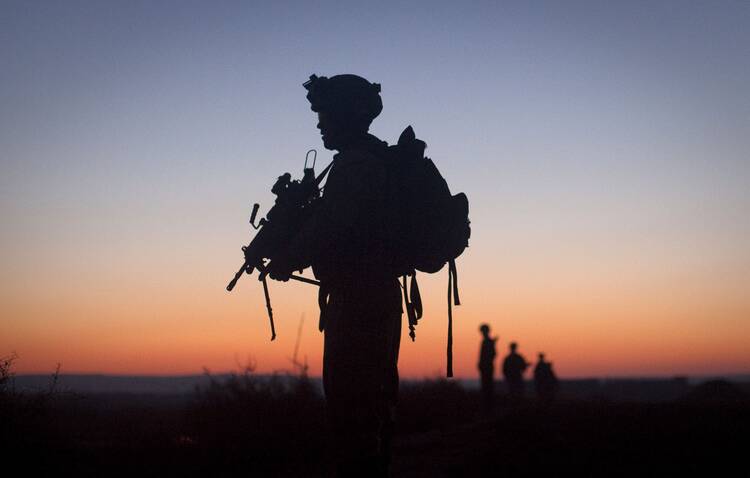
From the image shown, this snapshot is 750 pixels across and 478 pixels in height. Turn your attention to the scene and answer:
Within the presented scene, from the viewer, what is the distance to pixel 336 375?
3990 mm

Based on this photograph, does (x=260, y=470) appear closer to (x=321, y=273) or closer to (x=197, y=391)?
(x=197, y=391)

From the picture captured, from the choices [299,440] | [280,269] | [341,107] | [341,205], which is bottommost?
[299,440]

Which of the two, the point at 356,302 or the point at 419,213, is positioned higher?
the point at 419,213

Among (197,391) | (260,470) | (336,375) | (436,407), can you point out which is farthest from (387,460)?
(436,407)

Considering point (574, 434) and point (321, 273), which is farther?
point (574, 434)

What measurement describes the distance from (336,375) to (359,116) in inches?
62.0

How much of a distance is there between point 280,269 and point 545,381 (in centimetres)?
2106

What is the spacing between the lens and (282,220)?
14.6 feet

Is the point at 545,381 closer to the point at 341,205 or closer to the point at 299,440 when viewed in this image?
the point at 299,440

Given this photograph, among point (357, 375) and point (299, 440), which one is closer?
point (357, 375)

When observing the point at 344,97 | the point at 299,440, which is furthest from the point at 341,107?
the point at 299,440

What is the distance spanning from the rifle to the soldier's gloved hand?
0.05 metres

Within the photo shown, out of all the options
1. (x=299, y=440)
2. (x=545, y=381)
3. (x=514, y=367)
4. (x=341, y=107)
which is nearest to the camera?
(x=341, y=107)

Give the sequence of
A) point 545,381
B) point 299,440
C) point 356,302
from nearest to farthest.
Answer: point 356,302, point 299,440, point 545,381
